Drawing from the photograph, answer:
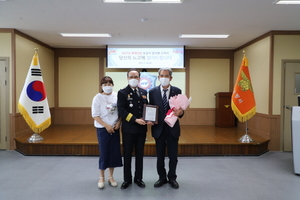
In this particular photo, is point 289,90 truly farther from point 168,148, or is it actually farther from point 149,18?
point 168,148

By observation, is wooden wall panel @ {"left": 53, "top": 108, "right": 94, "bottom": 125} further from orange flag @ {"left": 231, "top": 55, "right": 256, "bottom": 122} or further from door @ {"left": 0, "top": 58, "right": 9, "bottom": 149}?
orange flag @ {"left": 231, "top": 55, "right": 256, "bottom": 122}

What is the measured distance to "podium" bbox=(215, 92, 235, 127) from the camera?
21.5 feet

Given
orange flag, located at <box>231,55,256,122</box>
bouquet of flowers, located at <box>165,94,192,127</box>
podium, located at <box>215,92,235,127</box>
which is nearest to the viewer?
bouquet of flowers, located at <box>165,94,192,127</box>

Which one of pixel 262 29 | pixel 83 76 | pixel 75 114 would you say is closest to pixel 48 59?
pixel 83 76

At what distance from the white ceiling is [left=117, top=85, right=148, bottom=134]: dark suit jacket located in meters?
1.59

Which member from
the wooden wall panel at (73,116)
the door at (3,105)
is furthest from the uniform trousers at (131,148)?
the wooden wall panel at (73,116)

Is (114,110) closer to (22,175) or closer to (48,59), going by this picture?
(22,175)

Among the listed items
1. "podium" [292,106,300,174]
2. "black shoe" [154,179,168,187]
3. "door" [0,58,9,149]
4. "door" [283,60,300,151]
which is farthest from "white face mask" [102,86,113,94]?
"door" [283,60,300,151]

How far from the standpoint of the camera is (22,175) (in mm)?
3361

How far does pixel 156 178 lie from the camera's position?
10.7 feet

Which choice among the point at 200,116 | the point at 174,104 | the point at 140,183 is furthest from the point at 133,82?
the point at 200,116

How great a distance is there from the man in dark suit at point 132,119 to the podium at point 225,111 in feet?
14.0

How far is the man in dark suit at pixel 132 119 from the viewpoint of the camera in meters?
2.73

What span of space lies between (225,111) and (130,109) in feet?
14.8
